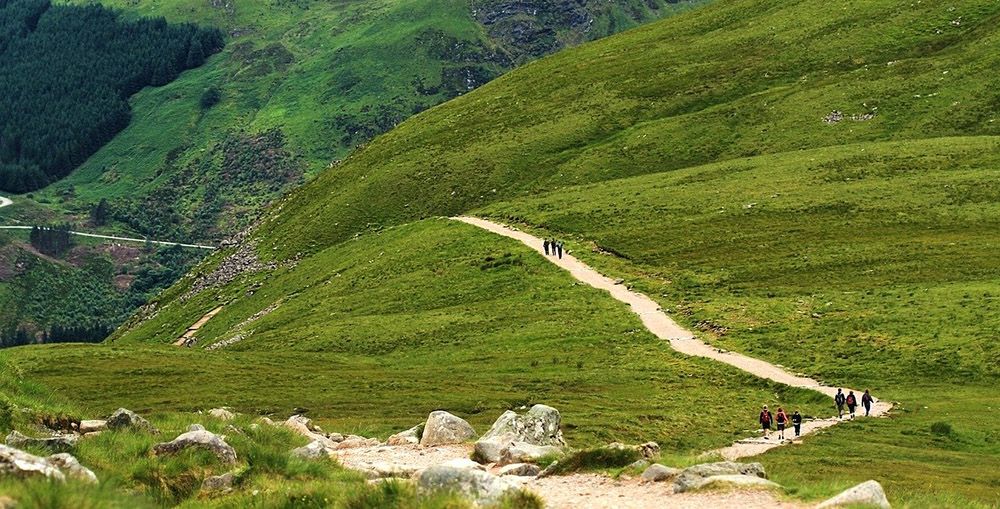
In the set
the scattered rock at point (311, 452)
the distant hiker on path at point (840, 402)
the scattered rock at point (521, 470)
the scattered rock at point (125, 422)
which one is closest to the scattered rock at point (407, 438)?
the scattered rock at point (311, 452)

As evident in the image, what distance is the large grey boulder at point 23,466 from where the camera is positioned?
651 inches

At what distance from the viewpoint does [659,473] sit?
26.1 m

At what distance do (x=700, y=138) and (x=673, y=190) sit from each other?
77.0 ft

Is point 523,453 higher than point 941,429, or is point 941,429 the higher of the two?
point 523,453

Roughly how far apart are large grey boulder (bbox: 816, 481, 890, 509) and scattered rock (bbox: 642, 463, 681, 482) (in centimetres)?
476

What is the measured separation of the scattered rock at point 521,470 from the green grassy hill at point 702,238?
258 inches

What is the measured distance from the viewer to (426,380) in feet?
212

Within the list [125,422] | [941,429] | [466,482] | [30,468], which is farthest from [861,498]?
[941,429]

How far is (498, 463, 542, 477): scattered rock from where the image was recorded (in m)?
28.5

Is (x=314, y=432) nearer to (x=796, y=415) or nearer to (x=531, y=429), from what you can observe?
A: (x=531, y=429)

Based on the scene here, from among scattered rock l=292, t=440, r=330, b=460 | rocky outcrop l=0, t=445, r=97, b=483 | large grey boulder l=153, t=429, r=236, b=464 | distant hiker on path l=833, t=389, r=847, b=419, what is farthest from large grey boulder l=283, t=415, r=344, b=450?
distant hiker on path l=833, t=389, r=847, b=419

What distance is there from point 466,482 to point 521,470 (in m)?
7.98

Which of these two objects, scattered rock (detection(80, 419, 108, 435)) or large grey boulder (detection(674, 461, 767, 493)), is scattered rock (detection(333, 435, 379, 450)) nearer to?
scattered rock (detection(80, 419, 108, 435))

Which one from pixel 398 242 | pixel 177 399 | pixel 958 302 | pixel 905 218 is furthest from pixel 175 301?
pixel 958 302
